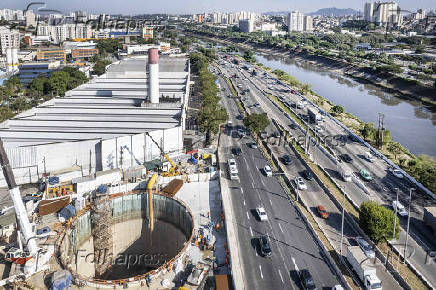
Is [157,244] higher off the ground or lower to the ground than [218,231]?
lower

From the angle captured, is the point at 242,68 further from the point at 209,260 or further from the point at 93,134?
the point at 209,260

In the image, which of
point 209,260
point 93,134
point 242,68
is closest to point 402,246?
point 209,260

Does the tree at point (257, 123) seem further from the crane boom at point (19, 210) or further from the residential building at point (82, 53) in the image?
the residential building at point (82, 53)

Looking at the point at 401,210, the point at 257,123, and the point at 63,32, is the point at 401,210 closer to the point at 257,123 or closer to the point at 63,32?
the point at 257,123

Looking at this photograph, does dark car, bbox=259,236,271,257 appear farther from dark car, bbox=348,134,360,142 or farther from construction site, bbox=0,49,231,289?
dark car, bbox=348,134,360,142

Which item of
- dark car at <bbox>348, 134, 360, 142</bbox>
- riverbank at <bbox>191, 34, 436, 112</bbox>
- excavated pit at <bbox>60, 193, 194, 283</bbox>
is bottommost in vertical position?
excavated pit at <bbox>60, 193, 194, 283</bbox>

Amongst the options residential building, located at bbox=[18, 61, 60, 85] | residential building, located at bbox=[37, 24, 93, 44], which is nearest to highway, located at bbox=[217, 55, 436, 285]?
residential building, located at bbox=[18, 61, 60, 85]
